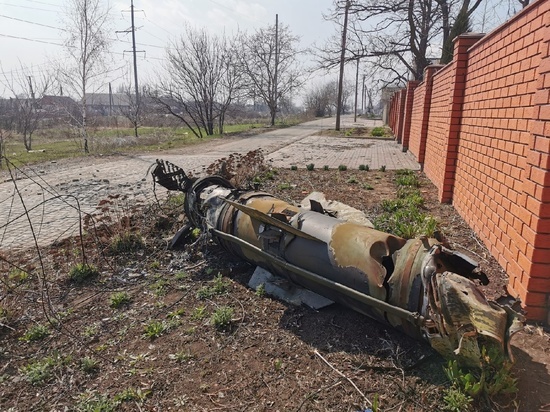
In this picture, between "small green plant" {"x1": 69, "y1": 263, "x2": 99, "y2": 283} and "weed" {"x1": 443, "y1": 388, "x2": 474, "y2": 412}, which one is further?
"small green plant" {"x1": 69, "y1": 263, "x2": 99, "y2": 283}

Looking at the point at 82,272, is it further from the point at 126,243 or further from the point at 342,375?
the point at 342,375

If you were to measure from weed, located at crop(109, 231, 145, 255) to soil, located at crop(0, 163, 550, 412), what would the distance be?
32cm

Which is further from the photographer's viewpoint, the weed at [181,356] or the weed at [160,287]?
the weed at [160,287]

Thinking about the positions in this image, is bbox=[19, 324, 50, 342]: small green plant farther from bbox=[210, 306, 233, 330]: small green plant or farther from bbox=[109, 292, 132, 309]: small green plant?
bbox=[210, 306, 233, 330]: small green plant

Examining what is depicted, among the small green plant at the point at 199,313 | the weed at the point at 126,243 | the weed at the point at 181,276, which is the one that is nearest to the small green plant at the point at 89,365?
the small green plant at the point at 199,313

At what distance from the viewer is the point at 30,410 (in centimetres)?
224

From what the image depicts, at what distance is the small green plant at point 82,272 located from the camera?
3.85 meters

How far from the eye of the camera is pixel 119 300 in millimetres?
3381

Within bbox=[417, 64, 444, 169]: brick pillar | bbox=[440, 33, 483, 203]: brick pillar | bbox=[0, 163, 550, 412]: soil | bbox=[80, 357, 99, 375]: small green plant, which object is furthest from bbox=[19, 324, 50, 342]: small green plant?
bbox=[417, 64, 444, 169]: brick pillar

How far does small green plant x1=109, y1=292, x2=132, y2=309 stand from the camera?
336 centimetres

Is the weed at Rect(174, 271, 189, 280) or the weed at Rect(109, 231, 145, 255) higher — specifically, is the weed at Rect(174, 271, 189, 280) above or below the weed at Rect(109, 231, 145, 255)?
below

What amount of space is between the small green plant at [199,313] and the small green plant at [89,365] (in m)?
0.77

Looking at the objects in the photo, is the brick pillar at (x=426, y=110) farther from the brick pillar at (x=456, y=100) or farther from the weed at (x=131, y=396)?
the weed at (x=131, y=396)

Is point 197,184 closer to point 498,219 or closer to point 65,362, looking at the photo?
point 65,362
